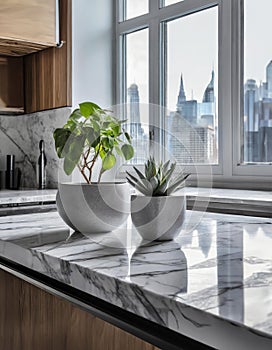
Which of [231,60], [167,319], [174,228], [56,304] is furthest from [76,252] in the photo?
[231,60]

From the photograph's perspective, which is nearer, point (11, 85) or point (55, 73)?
point (55, 73)

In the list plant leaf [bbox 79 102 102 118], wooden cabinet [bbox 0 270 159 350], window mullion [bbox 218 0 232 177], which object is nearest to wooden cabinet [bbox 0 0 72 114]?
window mullion [bbox 218 0 232 177]

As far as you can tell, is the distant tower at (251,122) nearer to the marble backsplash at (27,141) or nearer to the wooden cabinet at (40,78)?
the wooden cabinet at (40,78)

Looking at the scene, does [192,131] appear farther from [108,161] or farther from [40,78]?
[108,161]

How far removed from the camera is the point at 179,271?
73 cm

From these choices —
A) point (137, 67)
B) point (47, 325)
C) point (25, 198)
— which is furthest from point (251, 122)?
point (47, 325)

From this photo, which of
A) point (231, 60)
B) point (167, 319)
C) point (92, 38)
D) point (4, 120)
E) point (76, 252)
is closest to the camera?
point (167, 319)

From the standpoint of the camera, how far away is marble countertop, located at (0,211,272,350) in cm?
54

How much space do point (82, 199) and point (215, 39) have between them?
1.45 metres

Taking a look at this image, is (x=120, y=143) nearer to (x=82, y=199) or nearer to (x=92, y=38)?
(x=82, y=199)

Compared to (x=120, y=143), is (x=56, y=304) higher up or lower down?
lower down

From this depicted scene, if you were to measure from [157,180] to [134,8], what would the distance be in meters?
2.04

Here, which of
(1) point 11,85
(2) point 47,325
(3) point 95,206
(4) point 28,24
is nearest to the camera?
(2) point 47,325

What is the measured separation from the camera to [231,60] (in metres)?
2.16
